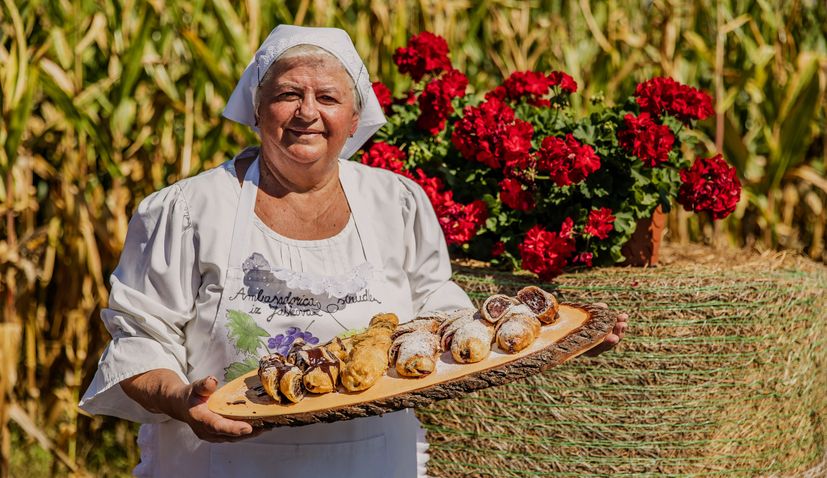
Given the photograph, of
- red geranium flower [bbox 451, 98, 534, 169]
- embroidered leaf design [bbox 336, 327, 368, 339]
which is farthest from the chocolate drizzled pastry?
red geranium flower [bbox 451, 98, 534, 169]

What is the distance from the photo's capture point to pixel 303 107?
78.2 inches

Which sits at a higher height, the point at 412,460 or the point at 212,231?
the point at 212,231

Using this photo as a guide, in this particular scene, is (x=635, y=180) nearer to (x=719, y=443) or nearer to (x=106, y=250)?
(x=719, y=443)

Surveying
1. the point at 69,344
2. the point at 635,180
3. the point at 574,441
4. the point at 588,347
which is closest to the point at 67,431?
the point at 69,344

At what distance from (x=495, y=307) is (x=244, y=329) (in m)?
0.53

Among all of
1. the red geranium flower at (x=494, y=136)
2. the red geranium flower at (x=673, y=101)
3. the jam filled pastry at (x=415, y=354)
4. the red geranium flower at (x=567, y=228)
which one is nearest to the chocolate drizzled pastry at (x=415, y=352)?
the jam filled pastry at (x=415, y=354)

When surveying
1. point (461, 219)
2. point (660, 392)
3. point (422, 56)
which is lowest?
point (660, 392)

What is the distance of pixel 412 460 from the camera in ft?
7.35

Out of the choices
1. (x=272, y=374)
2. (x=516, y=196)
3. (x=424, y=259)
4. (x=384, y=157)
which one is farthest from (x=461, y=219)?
(x=272, y=374)

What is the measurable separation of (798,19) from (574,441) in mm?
3089

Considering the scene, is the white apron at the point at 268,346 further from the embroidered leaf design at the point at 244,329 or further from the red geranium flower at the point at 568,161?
the red geranium flower at the point at 568,161

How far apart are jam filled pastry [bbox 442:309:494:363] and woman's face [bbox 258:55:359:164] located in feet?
1.53

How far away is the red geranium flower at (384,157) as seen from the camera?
328 centimetres

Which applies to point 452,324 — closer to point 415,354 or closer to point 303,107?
point 415,354
